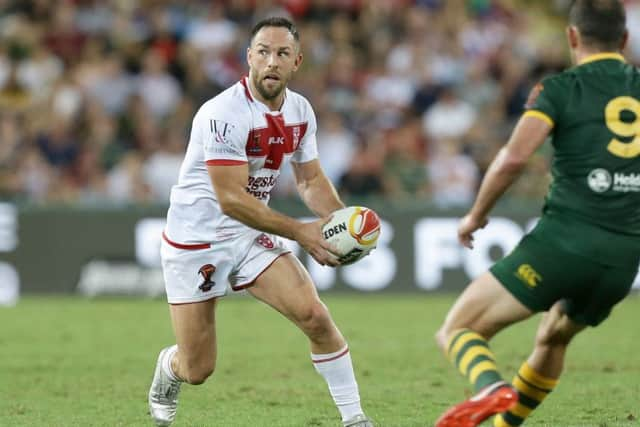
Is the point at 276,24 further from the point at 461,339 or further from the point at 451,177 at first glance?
the point at 451,177

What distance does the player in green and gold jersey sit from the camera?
540cm

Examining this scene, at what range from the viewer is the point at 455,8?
61.0 ft

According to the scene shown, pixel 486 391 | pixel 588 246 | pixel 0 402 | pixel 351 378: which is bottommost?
pixel 0 402

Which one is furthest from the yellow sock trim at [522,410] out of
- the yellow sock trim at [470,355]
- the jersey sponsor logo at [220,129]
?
the jersey sponsor logo at [220,129]

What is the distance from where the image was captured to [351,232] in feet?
21.4

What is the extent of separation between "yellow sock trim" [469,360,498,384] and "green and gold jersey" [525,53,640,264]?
656mm

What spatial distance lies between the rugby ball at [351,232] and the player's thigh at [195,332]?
37.4 inches

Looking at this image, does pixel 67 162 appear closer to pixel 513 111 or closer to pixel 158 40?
pixel 158 40

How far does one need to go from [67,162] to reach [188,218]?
924 centimetres

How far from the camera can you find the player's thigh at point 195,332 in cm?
693

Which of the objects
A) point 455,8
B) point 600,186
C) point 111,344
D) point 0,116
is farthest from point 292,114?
point 455,8

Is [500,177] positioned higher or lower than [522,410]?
higher

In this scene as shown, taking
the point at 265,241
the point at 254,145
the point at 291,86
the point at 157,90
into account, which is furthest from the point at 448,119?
the point at 254,145

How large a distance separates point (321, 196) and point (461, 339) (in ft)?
5.87
